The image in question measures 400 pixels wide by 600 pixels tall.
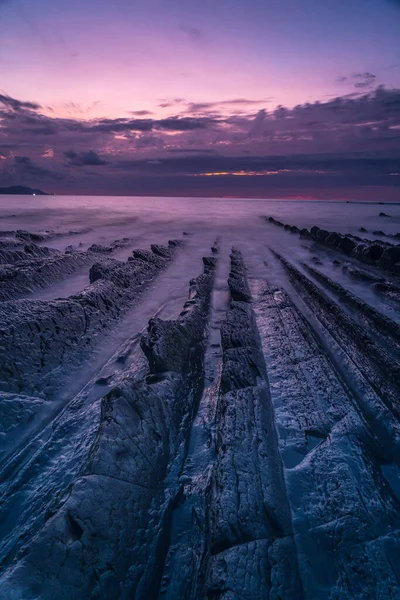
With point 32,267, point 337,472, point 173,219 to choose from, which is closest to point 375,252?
point 337,472

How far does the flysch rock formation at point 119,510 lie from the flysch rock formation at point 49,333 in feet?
4.16

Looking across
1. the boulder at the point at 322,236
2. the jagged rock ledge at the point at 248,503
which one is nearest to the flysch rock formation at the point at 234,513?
the jagged rock ledge at the point at 248,503

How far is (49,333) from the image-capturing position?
4.08 meters

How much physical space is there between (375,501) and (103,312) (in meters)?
4.29

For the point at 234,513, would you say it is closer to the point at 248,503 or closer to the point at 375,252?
the point at 248,503

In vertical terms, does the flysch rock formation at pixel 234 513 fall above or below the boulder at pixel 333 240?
below

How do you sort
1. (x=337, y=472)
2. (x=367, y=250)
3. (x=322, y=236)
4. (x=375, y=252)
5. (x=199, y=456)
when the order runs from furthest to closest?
(x=322, y=236)
(x=367, y=250)
(x=375, y=252)
(x=199, y=456)
(x=337, y=472)

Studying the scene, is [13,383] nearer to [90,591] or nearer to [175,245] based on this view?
[90,591]

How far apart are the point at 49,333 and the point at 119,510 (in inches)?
107

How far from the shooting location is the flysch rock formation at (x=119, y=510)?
1585 mm

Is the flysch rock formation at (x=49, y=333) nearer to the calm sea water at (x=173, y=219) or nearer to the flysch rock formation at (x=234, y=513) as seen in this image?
the flysch rock formation at (x=234, y=513)

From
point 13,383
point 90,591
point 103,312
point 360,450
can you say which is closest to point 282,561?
point 90,591

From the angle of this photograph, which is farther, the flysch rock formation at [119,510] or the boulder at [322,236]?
the boulder at [322,236]

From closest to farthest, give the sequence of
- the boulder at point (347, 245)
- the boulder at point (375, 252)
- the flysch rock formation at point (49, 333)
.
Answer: the flysch rock formation at point (49, 333) < the boulder at point (375, 252) < the boulder at point (347, 245)
